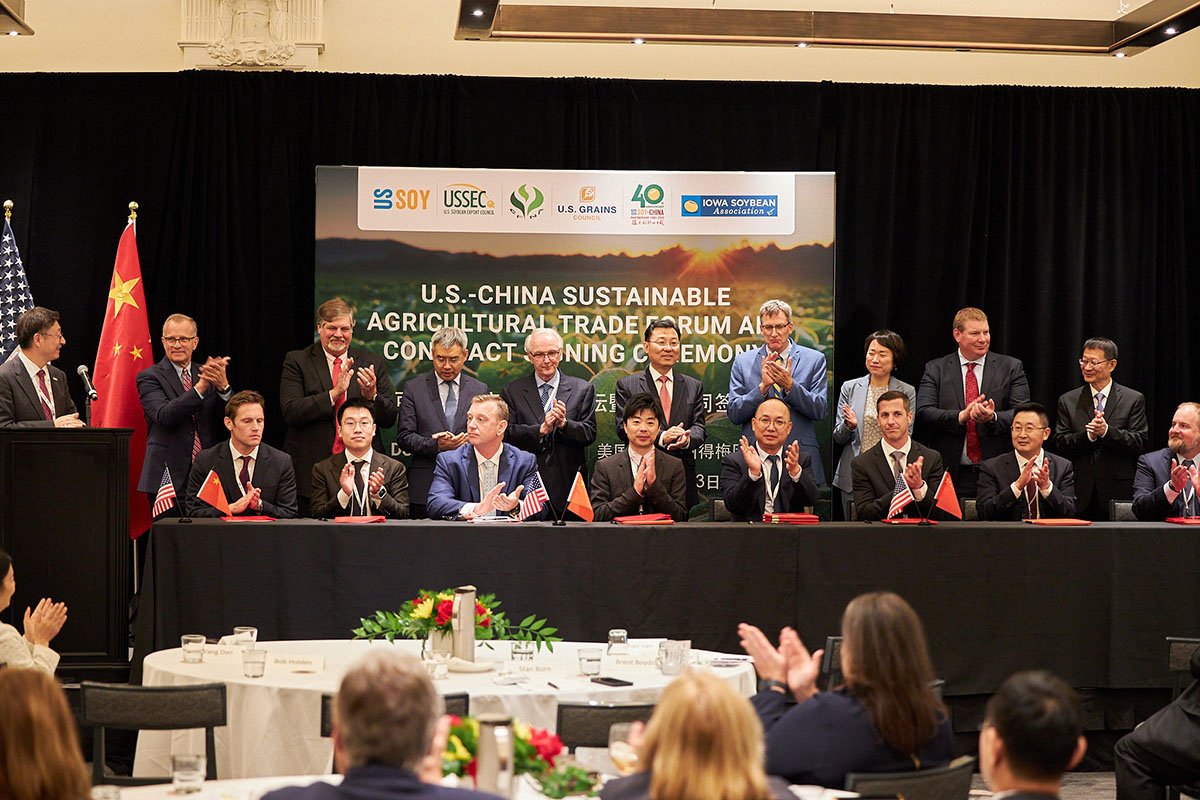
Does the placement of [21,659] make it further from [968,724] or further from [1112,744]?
[1112,744]

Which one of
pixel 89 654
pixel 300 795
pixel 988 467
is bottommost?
pixel 89 654

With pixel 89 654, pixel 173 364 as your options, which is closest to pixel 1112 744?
pixel 89 654

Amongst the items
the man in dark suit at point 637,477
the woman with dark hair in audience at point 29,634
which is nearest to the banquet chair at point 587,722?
the woman with dark hair in audience at point 29,634

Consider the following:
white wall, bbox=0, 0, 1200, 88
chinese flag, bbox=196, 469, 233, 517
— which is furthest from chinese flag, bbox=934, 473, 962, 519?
white wall, bbox=0, 0, 1200, 88

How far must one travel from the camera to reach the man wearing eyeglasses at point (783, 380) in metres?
7.24

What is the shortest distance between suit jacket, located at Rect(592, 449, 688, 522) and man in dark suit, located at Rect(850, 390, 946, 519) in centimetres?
90

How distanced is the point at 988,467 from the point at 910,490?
749 mm

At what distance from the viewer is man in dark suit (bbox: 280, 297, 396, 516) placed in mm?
6941

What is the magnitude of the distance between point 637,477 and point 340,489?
141 cm

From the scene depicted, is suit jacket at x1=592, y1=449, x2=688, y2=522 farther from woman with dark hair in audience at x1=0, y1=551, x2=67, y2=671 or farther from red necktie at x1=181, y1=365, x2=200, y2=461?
woman with dark hair in audience at x1=0, y1=551, x2=67, y2=671

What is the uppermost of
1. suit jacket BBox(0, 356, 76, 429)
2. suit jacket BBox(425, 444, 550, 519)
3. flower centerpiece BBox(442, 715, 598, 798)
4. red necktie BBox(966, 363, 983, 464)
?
suit jacket BBox(0, 356, 76, 429)

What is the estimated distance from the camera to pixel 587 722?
3.30 metres

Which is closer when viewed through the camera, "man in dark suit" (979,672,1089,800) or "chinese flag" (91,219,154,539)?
"man in dark suit" (979,672,1089,800)

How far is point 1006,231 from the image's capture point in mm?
8367
